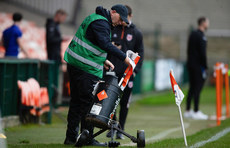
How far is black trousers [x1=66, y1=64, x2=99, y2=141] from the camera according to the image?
21.9ft

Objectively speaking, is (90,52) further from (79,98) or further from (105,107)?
(105,107)

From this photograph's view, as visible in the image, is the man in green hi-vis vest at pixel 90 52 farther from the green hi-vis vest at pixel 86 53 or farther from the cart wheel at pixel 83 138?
the cart wheel at pixel 83 138

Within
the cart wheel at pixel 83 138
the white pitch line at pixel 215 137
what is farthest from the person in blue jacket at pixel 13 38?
the cart wheel at pixel 83 138

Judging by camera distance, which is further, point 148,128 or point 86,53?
point 148,128

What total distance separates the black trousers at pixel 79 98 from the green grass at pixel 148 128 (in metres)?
0.31

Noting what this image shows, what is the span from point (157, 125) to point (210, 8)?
857 inches

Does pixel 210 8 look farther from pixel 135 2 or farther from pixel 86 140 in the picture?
pixel 86 140

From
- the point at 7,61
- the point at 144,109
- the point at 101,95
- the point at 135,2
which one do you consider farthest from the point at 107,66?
the point at 135,2

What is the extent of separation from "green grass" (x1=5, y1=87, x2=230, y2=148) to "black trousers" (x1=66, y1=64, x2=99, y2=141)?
31cm

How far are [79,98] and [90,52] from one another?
0.64 m

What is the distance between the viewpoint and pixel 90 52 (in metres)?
6.58

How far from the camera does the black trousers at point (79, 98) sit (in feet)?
21.9

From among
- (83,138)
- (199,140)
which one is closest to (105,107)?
(83,138)

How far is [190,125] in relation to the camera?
1081 cm
